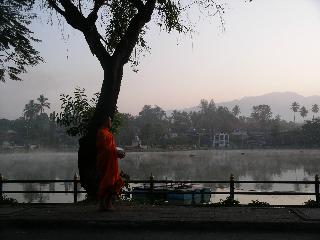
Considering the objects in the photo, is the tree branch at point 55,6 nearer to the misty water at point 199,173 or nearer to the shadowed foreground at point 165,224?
the shadowed foreground at point 165,224

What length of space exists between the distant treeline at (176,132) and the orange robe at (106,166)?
434 feet

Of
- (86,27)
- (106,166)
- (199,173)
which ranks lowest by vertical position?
(199,173)

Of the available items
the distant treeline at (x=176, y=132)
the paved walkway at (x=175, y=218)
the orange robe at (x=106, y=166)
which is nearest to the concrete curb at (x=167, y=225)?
the paved walkway at (x=175, y=218)

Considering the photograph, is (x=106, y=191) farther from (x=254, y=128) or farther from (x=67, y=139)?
(x=254, y=128)

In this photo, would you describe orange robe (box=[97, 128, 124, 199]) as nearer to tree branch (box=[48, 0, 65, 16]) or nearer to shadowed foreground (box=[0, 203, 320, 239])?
shadowed foreground (box=[0, 203, 320, 239])

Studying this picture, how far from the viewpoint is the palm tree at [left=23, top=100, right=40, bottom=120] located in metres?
186

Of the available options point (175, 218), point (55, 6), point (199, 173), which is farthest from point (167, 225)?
point (199, 173)

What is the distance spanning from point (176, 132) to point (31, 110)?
63262mm

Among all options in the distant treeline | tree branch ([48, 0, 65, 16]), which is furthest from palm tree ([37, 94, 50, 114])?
tree branch ([48, 0, 65, 16])

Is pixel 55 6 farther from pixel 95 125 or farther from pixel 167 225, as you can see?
pixel 167 225

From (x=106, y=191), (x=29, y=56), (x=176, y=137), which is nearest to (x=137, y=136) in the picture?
(x=176, y=137)

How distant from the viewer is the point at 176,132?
179000mm

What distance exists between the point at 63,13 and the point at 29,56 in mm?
9170

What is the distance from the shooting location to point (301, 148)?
14700cm
